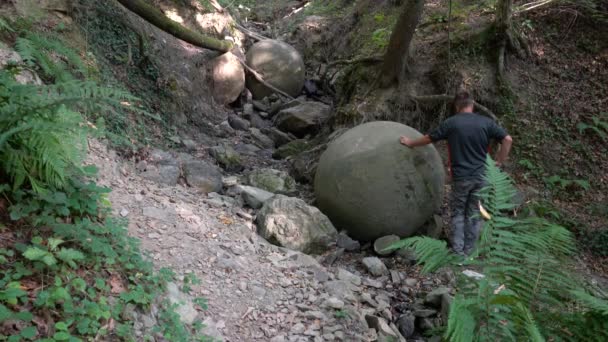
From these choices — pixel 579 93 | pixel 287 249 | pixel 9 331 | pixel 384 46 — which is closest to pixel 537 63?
pixel 579 93

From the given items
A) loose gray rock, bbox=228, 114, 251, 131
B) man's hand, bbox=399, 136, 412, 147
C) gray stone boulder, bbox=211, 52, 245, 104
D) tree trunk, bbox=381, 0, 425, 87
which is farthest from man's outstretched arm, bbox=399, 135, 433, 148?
gray stone boulder, bbox=211, 52, 245, 104

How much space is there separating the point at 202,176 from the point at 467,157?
2.91 meters

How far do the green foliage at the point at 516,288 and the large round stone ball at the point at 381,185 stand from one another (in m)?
2.38

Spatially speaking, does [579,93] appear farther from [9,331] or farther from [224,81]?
[9,331]

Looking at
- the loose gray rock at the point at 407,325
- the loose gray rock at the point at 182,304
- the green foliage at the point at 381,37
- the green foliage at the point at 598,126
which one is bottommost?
the loose gray rock at the point at 407,325

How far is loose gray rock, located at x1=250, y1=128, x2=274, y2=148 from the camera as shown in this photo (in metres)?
8.18

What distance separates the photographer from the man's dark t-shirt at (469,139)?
493 cm

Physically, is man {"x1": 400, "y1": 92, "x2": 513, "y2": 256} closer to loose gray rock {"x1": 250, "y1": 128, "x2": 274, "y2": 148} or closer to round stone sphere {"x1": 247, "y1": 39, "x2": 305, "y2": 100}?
loose gray rock {"x1": 250, "y1": 128, "x2": 274, "y2": 148}

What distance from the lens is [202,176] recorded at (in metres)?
5.45

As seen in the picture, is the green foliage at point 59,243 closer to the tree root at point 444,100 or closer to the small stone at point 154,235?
the small stone at point 154,235

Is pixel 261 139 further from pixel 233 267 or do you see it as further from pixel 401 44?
pixel 233 267

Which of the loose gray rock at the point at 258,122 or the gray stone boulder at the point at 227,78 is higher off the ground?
the gray stone boulder at the point at 227,78

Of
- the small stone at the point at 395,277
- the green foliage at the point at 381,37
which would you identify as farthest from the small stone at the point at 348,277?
the green foliage at the point at 381,37

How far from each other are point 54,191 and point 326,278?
2.40 m
